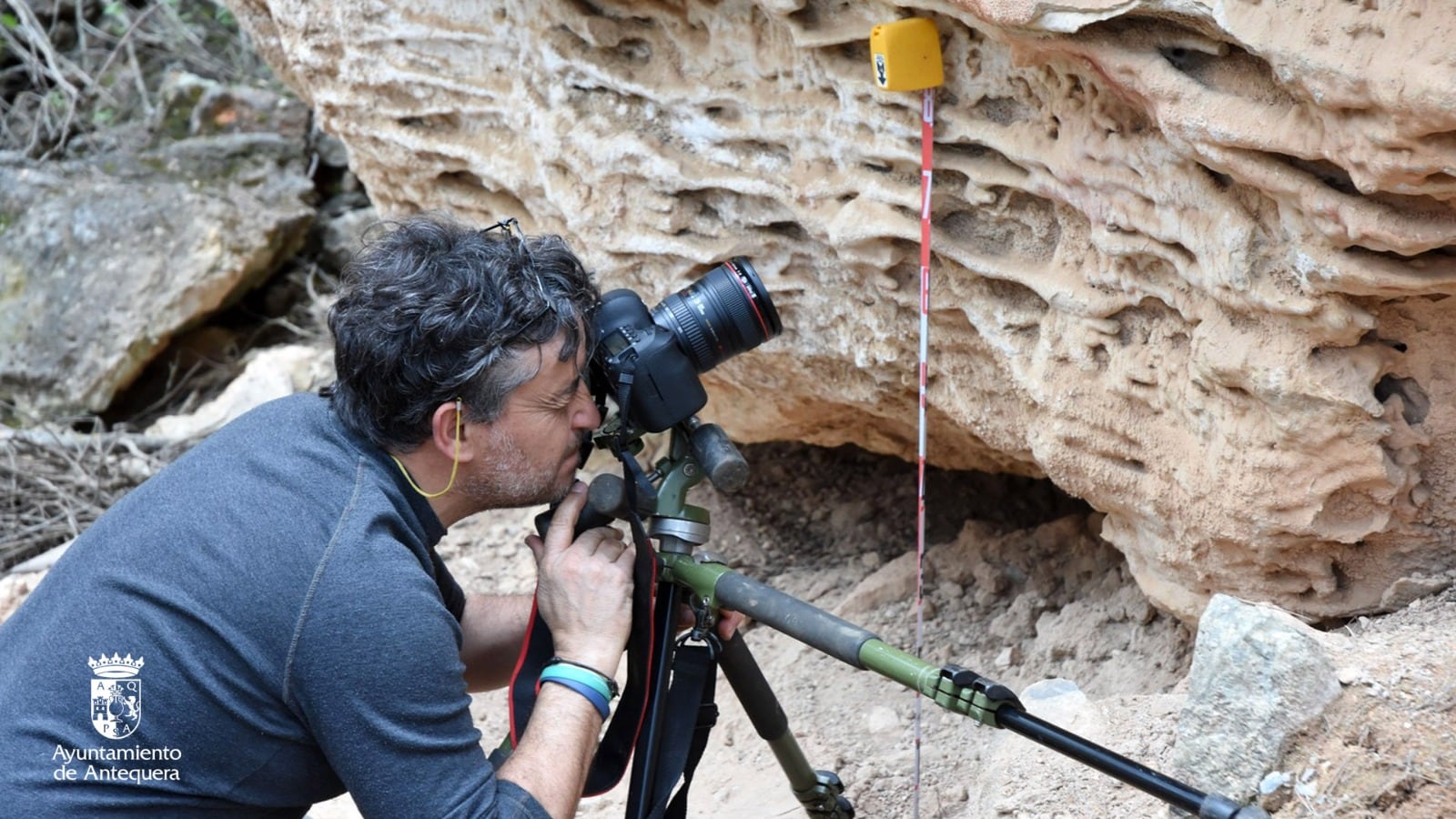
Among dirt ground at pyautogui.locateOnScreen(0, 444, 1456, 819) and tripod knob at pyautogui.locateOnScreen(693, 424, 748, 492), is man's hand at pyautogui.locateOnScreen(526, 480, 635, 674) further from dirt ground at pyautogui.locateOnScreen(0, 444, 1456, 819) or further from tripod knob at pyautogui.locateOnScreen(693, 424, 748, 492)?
dirt ground at pyautogui.locateOnScreen(0, 444, 1456, 819)

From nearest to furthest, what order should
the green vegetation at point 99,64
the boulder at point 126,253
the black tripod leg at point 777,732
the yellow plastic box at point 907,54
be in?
the black tripod leg at point 777,732
the yellow plastic box at point 907,54
the boulder at point 126,253
the green vegetation at point 99,64

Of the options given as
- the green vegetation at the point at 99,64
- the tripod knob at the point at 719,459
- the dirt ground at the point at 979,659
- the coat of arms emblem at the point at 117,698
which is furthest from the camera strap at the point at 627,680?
the green vegetation at the point at 99,64

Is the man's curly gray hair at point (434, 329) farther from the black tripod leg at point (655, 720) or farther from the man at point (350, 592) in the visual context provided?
the black tripod leg at point (655, 720)

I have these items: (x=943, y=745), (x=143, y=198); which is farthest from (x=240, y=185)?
(x=943, y=745)

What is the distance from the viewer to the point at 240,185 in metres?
4.24

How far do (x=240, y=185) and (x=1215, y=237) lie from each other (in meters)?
3.37

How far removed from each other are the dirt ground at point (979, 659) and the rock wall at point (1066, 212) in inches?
9.1

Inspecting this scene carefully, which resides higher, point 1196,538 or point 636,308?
point 636,308

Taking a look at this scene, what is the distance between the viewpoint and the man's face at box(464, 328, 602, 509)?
5.07 feet

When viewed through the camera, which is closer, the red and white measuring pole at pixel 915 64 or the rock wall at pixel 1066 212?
the rock wall at pixel 1066 212

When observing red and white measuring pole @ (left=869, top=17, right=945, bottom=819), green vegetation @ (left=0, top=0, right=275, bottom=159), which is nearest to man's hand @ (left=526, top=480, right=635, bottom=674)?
red and white measuring pole @ (left=869, top=17, right=945, bottom=819)

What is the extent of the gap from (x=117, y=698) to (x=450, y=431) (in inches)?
17.2

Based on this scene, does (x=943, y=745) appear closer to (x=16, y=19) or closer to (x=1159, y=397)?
(x=1159, y=397)

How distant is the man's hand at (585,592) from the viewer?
1.57 m
